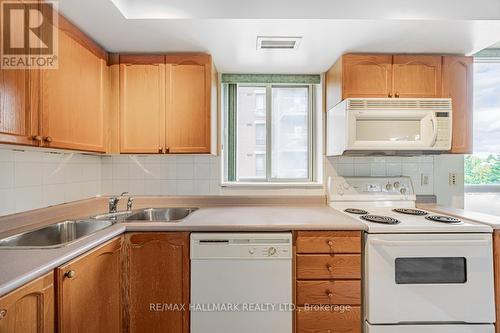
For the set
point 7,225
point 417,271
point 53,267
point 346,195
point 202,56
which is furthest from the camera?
point 346,195

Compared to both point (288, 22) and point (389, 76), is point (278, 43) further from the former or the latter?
point (389, 76)

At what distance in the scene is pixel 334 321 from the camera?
5.50ft

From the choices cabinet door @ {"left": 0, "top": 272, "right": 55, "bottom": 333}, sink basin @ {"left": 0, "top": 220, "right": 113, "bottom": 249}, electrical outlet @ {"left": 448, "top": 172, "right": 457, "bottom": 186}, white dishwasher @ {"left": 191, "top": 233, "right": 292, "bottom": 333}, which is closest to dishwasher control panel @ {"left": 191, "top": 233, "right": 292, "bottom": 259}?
white dishwasher @ {"left": 191, "top": 233, "right": 292, "bottom": 333}

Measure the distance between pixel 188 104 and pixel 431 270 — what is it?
1.92 m

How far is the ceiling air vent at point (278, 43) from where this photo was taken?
1783mm

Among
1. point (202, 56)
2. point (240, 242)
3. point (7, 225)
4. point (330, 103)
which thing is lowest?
point (240, 242)

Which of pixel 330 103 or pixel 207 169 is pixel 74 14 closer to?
pixel 207 169

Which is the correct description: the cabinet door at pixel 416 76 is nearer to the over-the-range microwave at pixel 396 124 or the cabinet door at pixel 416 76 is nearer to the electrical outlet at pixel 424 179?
the over-the-range microwave at pixel 396 124

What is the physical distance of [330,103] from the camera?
2.31 meters

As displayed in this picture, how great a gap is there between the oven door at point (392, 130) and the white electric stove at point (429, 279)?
57 centimetres

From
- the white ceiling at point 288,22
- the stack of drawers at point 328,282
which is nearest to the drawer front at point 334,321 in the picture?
the stack of drawers at point 328,282

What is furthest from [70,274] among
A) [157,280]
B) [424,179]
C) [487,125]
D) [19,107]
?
[487,125]

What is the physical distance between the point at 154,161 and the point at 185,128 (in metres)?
0.53

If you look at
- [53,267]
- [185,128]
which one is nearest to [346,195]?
[185,128]
